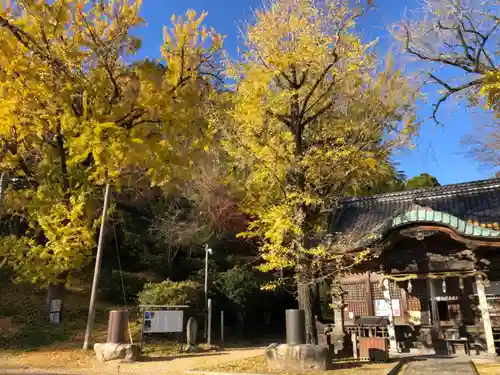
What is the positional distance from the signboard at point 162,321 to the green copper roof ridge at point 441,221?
8.23m

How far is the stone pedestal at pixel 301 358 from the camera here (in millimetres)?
9477

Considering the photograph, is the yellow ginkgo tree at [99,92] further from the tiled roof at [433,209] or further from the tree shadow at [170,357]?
the tiled roof at [433,209]

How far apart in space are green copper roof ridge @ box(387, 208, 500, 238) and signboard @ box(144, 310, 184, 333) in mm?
8225

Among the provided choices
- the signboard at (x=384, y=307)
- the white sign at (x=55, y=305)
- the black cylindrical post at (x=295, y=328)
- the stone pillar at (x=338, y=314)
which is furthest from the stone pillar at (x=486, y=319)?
the white sign at (x=55, y=305)

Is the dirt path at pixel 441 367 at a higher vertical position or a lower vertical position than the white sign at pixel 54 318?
lower

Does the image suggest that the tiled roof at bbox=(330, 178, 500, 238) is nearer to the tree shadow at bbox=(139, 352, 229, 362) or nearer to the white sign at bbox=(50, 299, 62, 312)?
the tree shadow at bbox=(139, 352, 229, 362)

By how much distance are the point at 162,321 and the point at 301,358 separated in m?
6.76

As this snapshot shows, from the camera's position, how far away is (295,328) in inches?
392

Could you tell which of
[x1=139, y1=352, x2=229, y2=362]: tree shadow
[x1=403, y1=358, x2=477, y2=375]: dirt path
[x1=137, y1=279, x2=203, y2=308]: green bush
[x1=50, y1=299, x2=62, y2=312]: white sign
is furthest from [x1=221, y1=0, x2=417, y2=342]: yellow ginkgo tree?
[x1=50, y1=299, x2=62, y2=312]: white sign

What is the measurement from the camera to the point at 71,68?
25.2 feet

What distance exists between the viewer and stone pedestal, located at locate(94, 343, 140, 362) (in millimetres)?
11281

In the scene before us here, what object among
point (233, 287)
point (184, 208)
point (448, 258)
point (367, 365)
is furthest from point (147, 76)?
point (184, 208)

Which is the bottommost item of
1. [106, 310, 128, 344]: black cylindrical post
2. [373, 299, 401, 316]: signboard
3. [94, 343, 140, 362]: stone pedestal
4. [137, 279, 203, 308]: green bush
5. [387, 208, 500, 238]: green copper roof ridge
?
[94, 343, 140, 362]: stone pedestal

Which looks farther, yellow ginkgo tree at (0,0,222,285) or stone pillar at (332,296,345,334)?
stone pillar at (332,296,345,334)
